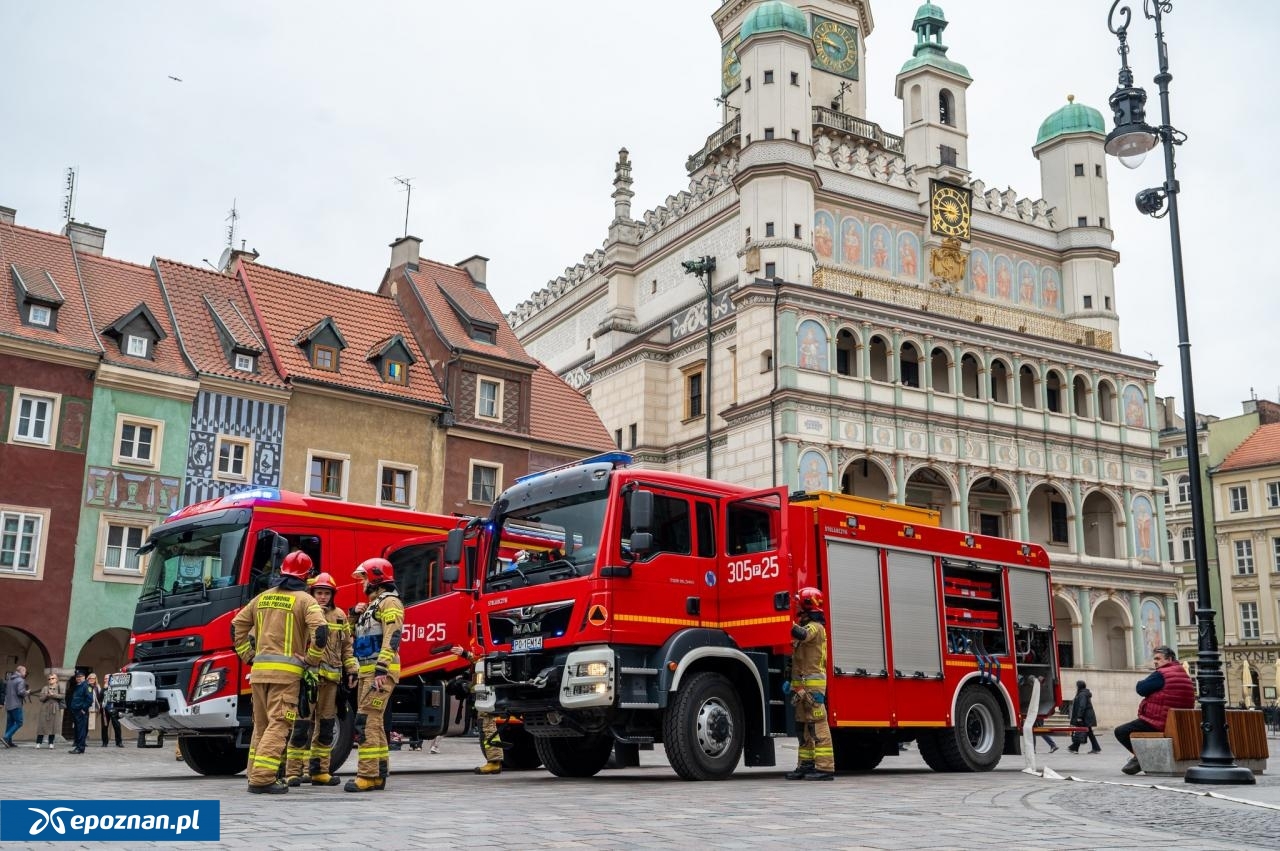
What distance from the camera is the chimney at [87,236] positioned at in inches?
1335

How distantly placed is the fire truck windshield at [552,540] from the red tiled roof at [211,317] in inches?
729

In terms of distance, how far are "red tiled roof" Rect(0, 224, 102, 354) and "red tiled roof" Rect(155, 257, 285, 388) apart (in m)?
2.28

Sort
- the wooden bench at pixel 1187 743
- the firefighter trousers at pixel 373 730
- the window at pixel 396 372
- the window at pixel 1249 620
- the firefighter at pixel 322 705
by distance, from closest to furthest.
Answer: the firefighter trousers at pixel 373 730 → the firefighter at pixel 322 705 → the wooden bench at pixel 1187 743 → the window at pixel 396 372 → the window at pixel 1249 620

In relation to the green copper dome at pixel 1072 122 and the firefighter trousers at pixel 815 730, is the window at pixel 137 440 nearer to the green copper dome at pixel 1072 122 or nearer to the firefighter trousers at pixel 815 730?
the firefighter trousers at pixel 815 730

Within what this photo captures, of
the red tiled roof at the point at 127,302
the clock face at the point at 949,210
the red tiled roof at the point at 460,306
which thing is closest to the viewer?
the red tiled roof at the point at 127,302

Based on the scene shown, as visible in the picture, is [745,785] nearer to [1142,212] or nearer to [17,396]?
[1142,212]

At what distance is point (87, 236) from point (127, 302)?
4.13 metres

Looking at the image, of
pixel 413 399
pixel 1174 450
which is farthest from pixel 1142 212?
pixel 1174 450

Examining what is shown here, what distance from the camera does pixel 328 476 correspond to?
105 feet

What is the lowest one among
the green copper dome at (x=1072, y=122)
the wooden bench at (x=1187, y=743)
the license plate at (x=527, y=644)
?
the wooden bench at (x=1187, y=743)

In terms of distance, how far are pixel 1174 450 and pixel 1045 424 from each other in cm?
3134

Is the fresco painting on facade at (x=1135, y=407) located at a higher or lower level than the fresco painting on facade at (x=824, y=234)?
lower

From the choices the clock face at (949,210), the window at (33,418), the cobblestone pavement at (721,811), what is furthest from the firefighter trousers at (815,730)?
the clock face at (949,210)

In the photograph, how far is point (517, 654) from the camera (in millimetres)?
13445
